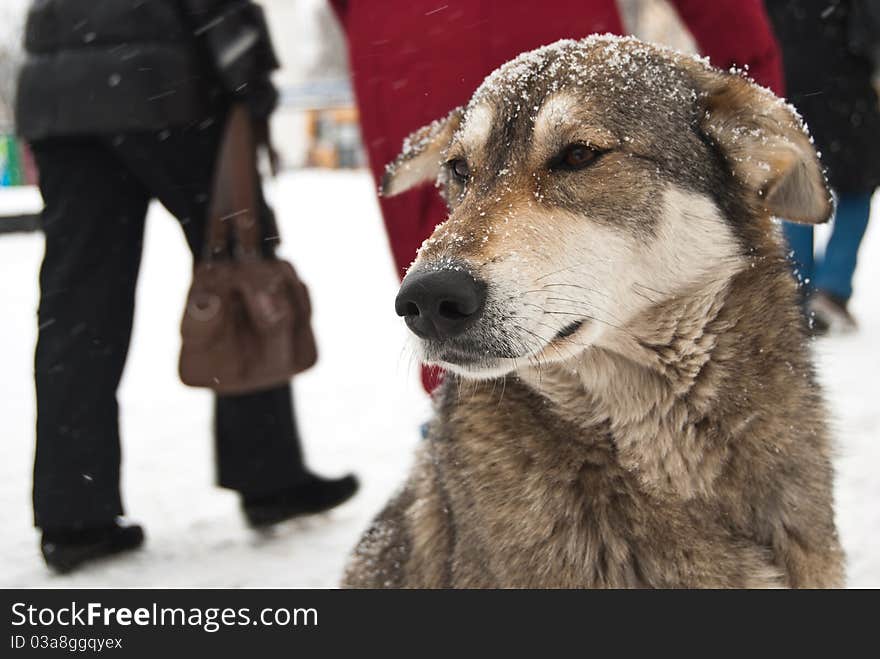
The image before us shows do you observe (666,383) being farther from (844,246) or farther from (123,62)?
(844,246)

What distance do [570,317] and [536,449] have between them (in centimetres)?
40

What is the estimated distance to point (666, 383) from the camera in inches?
87.3

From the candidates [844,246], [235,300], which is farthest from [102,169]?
[844,246]

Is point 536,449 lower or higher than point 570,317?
lower

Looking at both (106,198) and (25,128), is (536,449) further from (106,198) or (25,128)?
(25,128)

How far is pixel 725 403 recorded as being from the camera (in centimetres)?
218

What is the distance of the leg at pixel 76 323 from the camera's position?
3205mm

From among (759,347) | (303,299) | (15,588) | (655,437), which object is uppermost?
(759,347)

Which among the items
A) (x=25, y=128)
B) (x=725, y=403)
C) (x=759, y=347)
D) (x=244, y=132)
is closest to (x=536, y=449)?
(x=725, y=403)

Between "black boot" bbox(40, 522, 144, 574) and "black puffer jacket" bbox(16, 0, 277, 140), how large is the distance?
1466mm

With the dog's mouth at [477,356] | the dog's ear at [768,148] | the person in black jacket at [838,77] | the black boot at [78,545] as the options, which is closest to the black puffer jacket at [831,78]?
the person in black jacket at [838,77]

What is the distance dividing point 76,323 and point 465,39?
1.77 metres

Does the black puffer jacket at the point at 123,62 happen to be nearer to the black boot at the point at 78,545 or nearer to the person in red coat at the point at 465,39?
the person in red coat at the point at 465,39

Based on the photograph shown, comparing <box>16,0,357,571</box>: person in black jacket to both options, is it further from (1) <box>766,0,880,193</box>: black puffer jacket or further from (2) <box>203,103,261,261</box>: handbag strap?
(1) <box>766,0,880,193</box>: black puffer jacket
